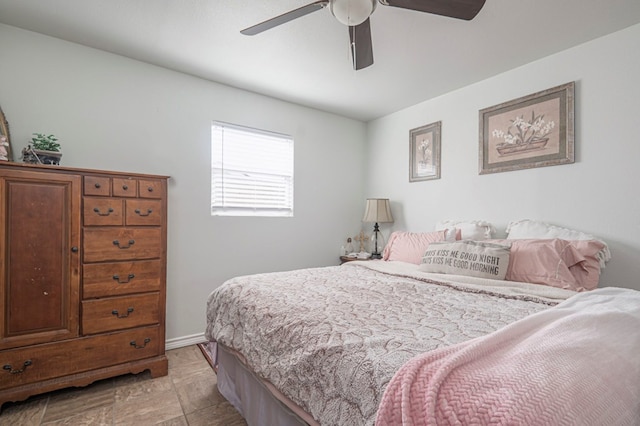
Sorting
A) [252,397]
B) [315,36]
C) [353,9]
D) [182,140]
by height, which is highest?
[315,36]

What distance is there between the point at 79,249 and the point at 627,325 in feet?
8.78

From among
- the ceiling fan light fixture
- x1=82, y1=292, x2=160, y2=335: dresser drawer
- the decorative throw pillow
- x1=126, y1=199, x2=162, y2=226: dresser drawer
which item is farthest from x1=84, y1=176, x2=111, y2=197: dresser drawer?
the decorative throw pillow

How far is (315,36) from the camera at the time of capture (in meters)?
2.18

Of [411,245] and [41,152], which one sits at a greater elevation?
[41,152]

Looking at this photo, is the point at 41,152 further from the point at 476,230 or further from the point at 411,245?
the point at 476,230

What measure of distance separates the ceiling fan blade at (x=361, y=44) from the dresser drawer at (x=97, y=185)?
181 cm

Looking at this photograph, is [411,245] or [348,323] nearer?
[348,323]

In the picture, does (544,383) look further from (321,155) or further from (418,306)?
(321,155)

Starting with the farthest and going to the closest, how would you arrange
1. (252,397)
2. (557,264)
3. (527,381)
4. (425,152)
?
(425,152), (557,264), (252,397), (527,381)

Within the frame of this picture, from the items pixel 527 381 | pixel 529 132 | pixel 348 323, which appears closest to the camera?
pixel 527 381

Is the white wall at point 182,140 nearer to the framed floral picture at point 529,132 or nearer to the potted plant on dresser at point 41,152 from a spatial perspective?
the potted plant on dresser at point 41,152

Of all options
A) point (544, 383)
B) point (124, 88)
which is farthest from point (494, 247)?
point (124, 88)

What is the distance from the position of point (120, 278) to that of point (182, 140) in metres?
1.32

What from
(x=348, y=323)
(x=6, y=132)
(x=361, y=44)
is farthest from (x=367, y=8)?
(x=6, y=132)
